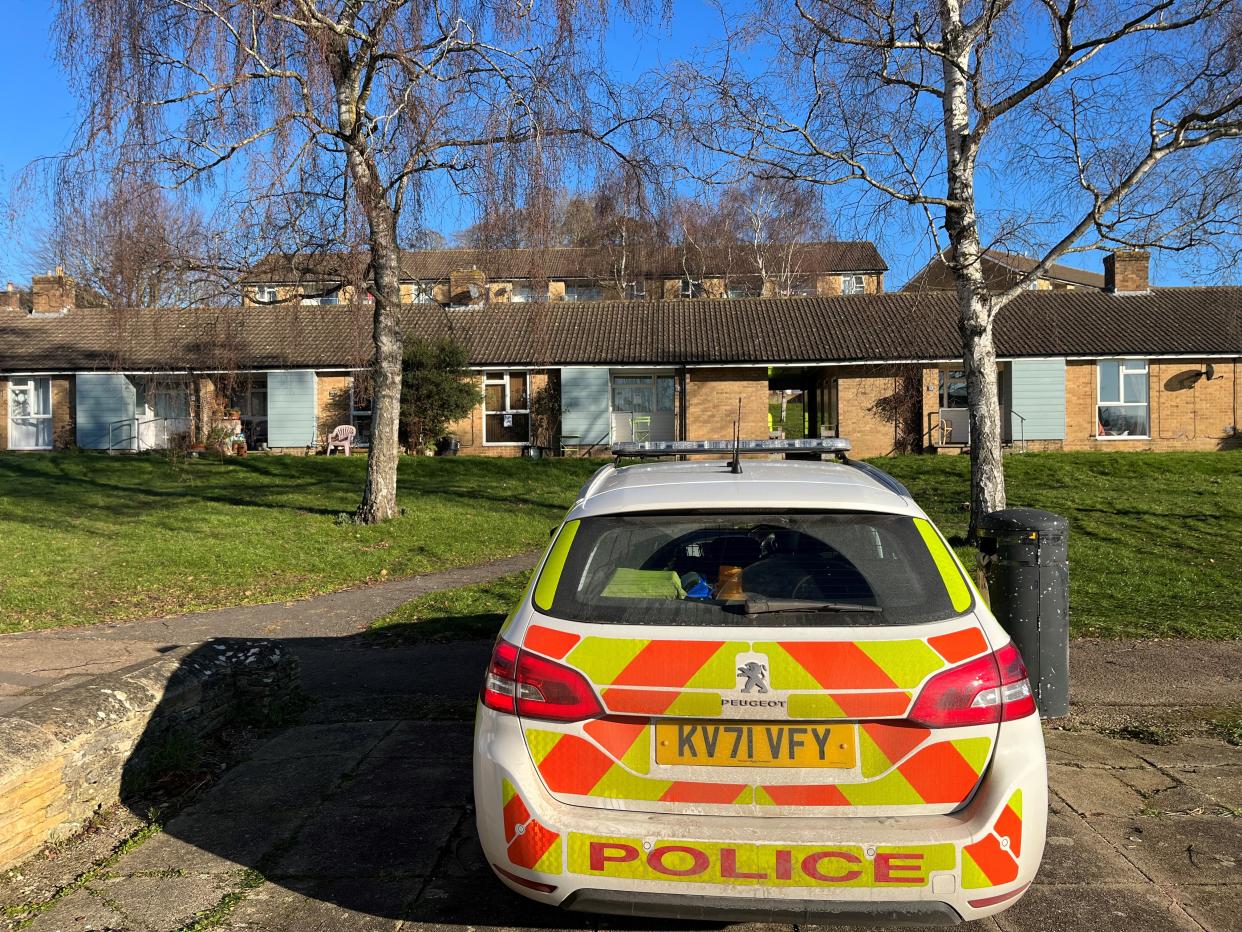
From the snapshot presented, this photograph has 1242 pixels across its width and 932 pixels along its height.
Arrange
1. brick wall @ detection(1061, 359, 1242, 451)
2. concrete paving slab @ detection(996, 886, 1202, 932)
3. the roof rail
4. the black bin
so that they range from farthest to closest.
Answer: brick wall @ detection(1061, 359, 1242, 451), the black bin, the roof rail, concrete paving slab @ detection(996, 886, 1202, 932)

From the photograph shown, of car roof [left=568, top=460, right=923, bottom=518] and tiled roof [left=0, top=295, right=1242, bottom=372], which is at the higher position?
tiled roof [left=0, top=295, right=1242, bottom=372]

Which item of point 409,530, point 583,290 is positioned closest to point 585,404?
point 409,530

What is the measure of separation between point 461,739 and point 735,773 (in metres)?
2.87

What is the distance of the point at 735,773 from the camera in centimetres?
291

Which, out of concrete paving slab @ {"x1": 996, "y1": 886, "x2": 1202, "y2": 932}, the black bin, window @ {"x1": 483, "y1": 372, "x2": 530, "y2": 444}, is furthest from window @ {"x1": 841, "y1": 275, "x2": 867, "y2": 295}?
concrete paving slab @ {"x1": 996, "y1": 886, "x2": 1202, "y2": 932}

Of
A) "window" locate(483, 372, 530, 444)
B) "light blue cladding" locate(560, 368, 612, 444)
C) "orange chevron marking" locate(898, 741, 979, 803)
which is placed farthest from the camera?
"window" locate(483, 372, 530, 444)

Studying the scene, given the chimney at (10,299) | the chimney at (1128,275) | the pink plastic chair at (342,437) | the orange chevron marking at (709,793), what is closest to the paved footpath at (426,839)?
the orange chevron marking at (709,793)

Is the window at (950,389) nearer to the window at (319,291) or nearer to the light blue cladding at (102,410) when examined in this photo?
the window at (319,291)

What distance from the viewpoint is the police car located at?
9.20 ft

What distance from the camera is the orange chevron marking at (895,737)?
9.49ft

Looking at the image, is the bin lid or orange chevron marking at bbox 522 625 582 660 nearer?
orange chevron marking at bbox 522 625 582 660

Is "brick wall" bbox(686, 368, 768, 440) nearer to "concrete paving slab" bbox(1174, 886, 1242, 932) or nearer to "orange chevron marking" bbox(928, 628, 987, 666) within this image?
"concrete paving slab" bbox(1174, 886, 1242, 932)

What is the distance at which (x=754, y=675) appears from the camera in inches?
115

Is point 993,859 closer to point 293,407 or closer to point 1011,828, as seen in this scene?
point 1011,828
